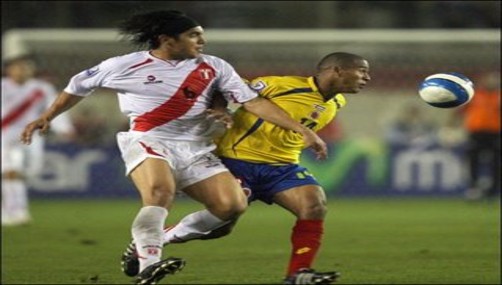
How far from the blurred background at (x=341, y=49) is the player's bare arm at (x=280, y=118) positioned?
7.81 meters

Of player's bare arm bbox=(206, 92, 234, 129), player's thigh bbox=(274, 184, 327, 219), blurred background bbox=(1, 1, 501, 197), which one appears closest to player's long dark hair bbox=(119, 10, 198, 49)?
player's bare arm bbox=(206, 92, 234, 129)

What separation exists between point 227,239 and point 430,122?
33.3ft

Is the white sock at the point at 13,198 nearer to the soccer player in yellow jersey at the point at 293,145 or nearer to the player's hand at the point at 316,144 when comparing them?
the soccer player in yellow jersey at the point at 293,145

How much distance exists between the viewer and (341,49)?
787 inches

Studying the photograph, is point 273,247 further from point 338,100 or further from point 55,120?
point 55,120

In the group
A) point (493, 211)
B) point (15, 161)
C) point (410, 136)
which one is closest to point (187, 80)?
point (15, 161)

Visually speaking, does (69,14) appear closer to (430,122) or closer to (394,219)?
(394,219)

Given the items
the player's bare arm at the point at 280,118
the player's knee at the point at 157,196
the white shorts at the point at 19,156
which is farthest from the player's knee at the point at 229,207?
the white shorts at the point at 19,156

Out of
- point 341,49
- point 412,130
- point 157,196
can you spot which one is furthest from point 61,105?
point 412,130

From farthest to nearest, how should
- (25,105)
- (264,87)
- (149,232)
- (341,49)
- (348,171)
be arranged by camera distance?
(348,171) < (341,49) < (25,105) < (264,87) < (149,232)

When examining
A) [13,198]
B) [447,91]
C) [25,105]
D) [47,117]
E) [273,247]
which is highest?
[25,105]

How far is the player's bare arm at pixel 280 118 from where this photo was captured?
8.44 meters

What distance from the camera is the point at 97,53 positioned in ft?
68.7

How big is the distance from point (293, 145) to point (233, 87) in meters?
0.87
